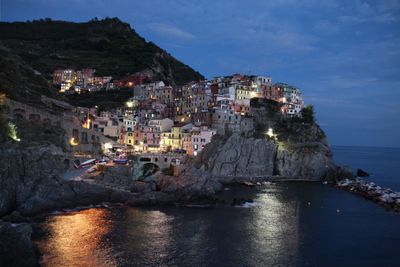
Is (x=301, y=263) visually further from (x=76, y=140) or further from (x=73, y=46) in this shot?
(x=73, y=46)

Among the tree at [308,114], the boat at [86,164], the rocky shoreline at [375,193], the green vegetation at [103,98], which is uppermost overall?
the green vegetation at [103,98]

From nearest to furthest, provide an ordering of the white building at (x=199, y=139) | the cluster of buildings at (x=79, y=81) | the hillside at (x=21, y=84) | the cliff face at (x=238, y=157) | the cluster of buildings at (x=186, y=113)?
the hillside at (x=21, y=84) < the cliff face at (x=238, y=157) < the white building at (x=199, y=139) < the cluster of buildings at (x=186, y=113) < the cluster of buildings at (x=79, y=81)

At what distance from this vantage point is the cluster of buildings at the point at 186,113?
7544 centimetres

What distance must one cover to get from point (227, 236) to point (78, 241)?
43.2ft

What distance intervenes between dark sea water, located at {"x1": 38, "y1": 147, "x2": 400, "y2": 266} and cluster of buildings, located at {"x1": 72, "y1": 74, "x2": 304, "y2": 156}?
89.9 feet

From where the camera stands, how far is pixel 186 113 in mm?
87438

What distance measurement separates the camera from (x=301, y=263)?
2969cm

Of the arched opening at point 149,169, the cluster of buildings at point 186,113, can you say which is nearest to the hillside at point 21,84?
the cluster of buildings at point 186,113

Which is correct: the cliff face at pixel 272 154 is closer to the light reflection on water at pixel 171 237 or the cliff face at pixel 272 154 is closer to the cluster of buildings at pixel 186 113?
the cluster of buildings at pixel 186 113

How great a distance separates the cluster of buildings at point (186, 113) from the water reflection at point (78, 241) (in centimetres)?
3374

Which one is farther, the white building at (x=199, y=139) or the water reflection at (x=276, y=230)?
the white building at (x=199, y=139)

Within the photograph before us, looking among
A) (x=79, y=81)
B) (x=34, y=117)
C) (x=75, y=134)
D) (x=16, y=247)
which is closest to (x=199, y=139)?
(x=75, y=134)

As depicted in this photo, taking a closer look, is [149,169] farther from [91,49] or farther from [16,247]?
[91,49]

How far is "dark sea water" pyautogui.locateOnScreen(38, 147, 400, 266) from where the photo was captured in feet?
98.6
